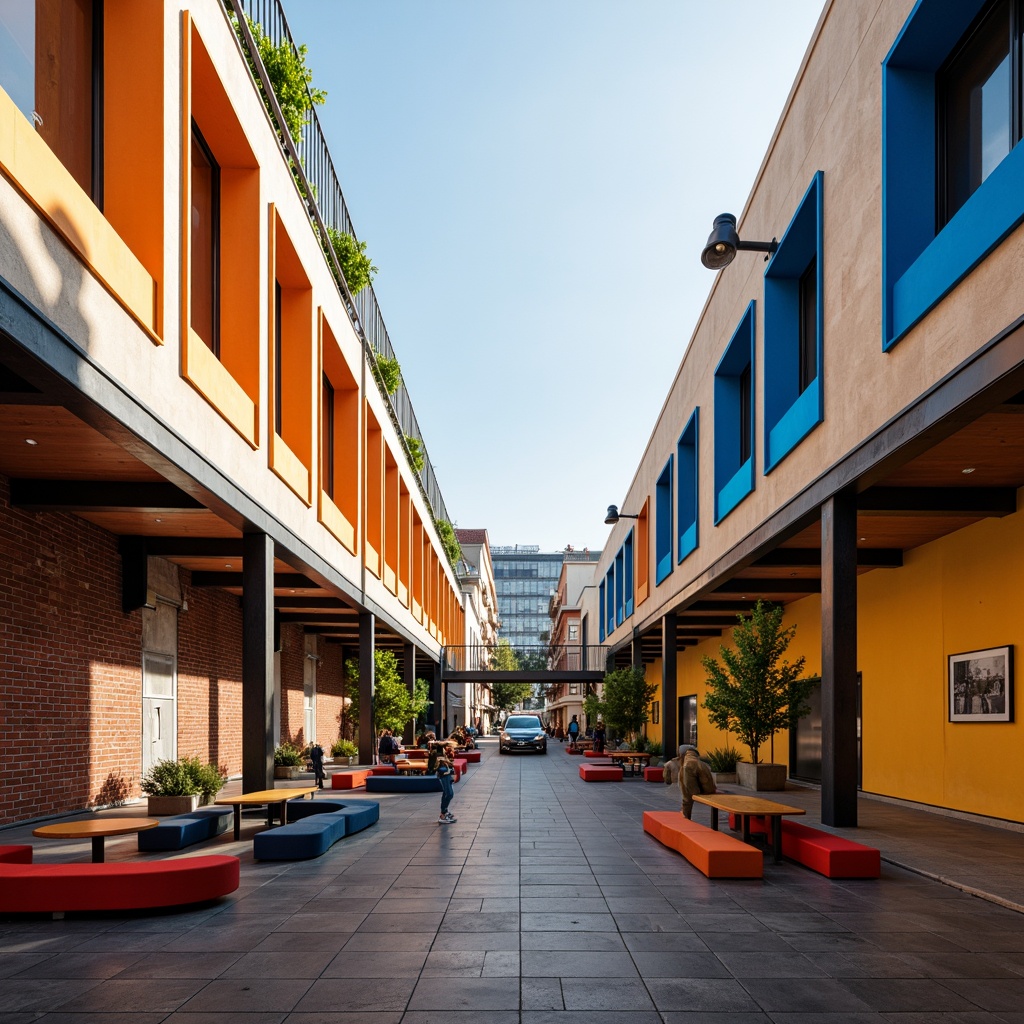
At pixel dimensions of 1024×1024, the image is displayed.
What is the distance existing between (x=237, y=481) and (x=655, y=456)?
21.2 meters

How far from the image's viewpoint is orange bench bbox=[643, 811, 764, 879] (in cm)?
1000

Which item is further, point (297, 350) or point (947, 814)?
point (297, 350)

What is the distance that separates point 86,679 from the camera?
15.2m

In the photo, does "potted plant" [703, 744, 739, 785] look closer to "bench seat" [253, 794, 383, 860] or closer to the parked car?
"bench seat" [253, 794, 383, 860]

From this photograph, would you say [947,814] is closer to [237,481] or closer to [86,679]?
[237,481]

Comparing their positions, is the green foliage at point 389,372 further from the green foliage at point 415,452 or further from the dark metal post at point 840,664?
the dark metal post at point 840,664

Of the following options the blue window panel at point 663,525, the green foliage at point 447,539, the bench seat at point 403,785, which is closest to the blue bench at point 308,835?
the bench seat at point 403,785

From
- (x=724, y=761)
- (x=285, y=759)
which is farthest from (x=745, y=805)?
(x=285, y=759)

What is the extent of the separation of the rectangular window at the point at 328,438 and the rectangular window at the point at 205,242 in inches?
324

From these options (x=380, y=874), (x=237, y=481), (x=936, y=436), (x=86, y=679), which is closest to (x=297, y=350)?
(x=237, y=481)

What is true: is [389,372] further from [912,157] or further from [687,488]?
[912,157]

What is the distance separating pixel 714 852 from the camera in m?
10.1

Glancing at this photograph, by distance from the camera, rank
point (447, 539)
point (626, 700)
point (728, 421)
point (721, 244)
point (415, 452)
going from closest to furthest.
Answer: point (721, 244) → point (728, 421) → point (626, 700) → point (415, 452) → point (447, 539)

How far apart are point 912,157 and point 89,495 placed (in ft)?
35.4
